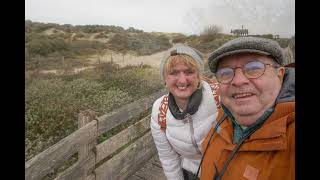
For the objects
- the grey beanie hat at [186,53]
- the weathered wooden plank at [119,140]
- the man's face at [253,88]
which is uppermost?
the grey beanie hat at [186,53]

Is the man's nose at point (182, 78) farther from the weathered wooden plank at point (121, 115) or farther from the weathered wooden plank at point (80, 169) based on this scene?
the weathered wooden plank at point (80, 169)

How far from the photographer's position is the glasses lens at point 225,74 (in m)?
1.25

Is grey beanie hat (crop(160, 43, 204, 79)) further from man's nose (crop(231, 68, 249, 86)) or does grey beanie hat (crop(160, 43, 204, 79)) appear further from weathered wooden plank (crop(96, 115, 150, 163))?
weathered wooden plank (crop(96, 115, 150, 163))

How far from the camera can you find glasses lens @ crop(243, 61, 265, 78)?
1.20 m

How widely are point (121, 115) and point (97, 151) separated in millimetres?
407

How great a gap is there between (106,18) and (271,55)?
5.73 feet

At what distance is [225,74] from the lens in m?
1.27

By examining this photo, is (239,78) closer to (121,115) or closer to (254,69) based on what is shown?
(254,69)

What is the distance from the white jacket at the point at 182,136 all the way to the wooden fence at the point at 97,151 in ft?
2.38

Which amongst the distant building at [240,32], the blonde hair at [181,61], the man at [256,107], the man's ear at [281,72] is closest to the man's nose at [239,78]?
the man at [256,107]

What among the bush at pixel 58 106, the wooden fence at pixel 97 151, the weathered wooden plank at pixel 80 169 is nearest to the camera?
the wooden fence at pixel 97 151

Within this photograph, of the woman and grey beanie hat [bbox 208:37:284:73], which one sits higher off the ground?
grey beanie hat [bbox 208:37:284:73]

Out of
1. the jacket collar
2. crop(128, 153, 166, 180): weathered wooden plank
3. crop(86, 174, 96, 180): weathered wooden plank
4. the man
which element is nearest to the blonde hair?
the jacket collar
